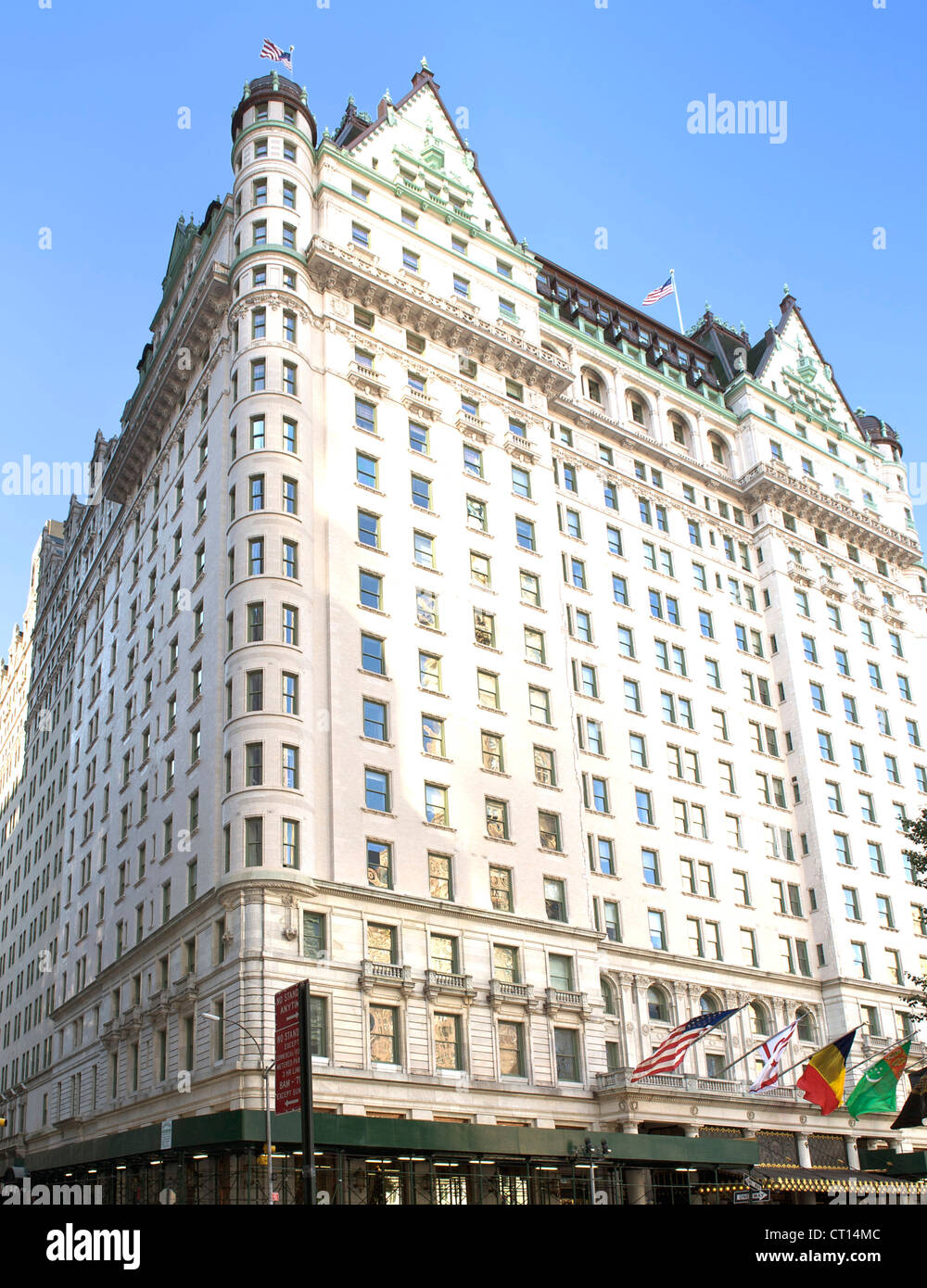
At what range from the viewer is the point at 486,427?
65250mm

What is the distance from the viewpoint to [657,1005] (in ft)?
192

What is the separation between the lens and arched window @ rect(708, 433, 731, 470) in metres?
83.4

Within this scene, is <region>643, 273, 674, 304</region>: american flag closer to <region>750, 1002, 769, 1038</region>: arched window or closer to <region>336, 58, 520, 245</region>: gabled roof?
<region>336, 58, 520, 245</region>: gabled roof

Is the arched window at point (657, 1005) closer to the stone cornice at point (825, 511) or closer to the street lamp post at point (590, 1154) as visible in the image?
the street lamp post at point (590, 1154)

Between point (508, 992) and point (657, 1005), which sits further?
point (657, 1005)

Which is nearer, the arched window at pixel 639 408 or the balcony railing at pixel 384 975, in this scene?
the balcony railing at pixel 384 975

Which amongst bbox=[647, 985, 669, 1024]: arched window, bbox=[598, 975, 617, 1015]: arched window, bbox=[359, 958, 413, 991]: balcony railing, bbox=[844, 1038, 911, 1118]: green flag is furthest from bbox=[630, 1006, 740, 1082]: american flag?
bbox=[647, 985, 669, 1024]: arched window

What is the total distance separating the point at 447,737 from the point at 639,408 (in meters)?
34.8

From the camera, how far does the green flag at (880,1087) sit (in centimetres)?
4762

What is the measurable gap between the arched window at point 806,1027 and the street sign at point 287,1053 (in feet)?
134

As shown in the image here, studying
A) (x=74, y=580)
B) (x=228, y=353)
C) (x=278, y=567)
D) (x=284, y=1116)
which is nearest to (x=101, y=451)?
(x=74, y=580)

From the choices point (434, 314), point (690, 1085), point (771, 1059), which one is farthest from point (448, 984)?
point (434, 314)

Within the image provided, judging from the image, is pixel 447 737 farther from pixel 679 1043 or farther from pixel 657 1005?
pixel 657 1005

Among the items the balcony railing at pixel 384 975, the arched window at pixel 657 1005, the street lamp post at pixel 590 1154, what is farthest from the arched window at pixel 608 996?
the balcony railing at pixel 384 975
